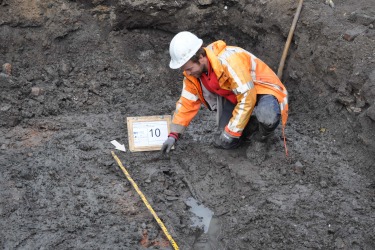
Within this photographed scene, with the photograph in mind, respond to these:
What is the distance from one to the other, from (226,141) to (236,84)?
2.16 ft

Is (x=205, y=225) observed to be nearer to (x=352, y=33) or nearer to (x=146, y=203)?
(x=146, y=203)

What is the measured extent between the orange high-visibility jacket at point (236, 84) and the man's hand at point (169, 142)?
2.4 inches

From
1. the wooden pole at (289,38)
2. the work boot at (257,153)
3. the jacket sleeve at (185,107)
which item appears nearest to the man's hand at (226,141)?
the work boot at (257,153)

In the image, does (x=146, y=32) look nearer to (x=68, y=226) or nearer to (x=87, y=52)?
(x=87, y=52)

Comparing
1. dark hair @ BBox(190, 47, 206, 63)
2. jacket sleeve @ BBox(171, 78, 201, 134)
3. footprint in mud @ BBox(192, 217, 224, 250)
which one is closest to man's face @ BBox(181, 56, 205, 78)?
dark hair @ BBox(190, 47, 206, 63)

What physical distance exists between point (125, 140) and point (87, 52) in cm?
172

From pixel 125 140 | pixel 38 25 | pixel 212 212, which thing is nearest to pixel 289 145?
pixel 212 212

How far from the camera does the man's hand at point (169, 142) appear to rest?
17.1ft

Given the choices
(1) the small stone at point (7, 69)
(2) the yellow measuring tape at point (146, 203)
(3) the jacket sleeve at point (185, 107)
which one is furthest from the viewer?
(1) the small stone at point (7, 69)

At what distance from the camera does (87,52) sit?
21.8ft

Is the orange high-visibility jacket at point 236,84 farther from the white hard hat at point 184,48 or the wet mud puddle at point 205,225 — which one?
the wet mud puddle at point 205,225

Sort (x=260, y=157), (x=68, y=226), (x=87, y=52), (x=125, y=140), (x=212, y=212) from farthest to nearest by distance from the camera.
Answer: (x=87, y=52) → (x=125, y=140) → (x=260, y=157) → (x=212, y=212) → (x=68, y=226)

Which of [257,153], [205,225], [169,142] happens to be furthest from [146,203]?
[257,153]

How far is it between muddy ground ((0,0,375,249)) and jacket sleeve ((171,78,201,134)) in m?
0.36
